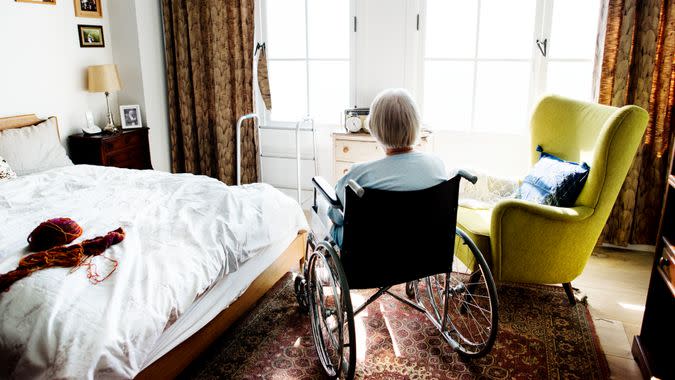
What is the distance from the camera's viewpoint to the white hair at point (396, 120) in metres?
2.02

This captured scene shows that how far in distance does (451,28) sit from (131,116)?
2.58 metres

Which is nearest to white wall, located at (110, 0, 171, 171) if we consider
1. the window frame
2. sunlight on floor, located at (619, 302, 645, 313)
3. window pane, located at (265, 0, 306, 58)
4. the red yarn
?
the window frame

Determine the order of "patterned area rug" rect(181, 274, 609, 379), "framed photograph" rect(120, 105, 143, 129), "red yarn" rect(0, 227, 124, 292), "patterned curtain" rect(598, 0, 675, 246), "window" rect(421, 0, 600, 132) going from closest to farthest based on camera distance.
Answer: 1. "red yarn" rect(0, 227, 124, 292)
2. "patterned area rug" rect(181, 274, 609, 379)
3. "patterned curtain" rect(598, 0, 675, 246)
4. "window" rect(421, 0, 600, 132)
5. "framed photograph" rect(120, 105, 143, 129)

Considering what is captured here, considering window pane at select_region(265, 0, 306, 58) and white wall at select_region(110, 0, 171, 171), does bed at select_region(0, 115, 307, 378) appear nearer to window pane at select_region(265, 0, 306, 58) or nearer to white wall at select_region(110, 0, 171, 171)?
white wall at select_region(110, 0, 171, 171)

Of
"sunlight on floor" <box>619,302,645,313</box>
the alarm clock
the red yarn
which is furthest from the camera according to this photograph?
the alarm clock

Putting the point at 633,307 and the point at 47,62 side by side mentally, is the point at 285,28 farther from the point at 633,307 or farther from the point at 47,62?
the point at 633,307

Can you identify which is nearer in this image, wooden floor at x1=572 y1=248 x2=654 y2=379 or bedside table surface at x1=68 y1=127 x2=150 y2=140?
wooden floor at x1=572 y1=248 x2=654 y2=379

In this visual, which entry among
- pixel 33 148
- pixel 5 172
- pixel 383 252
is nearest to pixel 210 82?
pixel 33 148

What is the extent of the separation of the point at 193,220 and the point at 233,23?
2.24m

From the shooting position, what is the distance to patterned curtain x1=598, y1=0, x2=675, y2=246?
301cm

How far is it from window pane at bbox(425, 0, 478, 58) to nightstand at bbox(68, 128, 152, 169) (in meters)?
2.37

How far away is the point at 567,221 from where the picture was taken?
7.73 feet

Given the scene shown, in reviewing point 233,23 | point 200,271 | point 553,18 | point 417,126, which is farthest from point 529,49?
point 200,271

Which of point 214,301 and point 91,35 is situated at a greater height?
point 91,35
